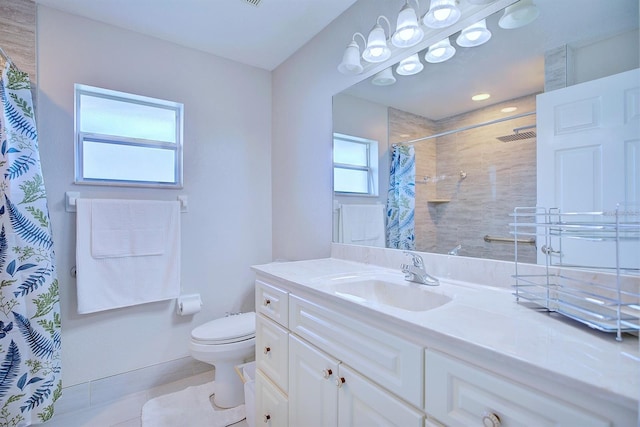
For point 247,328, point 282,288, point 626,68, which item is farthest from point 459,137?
point 247,328

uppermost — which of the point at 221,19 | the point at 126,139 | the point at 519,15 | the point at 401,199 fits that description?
the point at 221,19

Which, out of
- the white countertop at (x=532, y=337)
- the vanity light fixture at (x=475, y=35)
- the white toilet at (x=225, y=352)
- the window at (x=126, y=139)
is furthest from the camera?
the window at (x=126, y=139)

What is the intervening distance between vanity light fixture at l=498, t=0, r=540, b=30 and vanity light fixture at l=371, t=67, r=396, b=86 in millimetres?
542

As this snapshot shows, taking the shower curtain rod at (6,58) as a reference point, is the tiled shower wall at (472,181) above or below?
below

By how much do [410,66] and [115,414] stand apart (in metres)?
2.66

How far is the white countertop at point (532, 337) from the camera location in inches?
18.9

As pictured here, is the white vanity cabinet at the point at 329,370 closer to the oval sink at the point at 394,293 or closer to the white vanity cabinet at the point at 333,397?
the white vanity cabinet at the point at 333,397

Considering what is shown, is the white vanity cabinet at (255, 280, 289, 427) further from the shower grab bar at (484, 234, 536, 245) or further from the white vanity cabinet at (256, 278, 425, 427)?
the shower grab bar at (484, 234, 536, 245)

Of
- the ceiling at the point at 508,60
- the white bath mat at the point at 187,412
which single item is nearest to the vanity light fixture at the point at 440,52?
the ceiling at the point at 508,60

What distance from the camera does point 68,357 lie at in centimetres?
181

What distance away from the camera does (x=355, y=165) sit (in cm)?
180

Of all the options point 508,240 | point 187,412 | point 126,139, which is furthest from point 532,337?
point 126,139

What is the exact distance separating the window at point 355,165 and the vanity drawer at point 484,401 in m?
1.11

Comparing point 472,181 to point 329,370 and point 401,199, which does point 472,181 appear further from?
point 329,370
